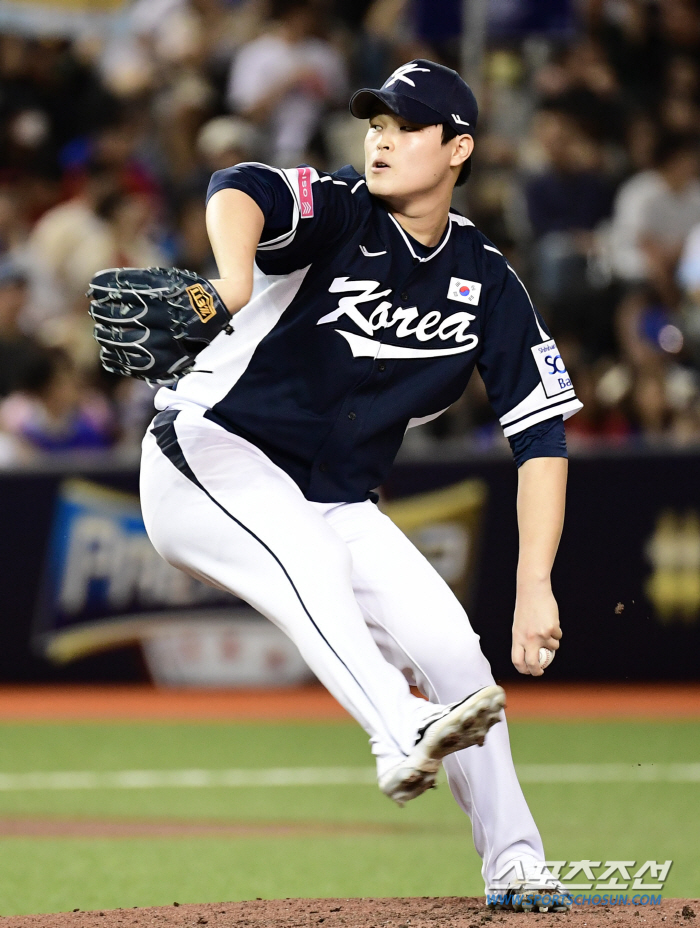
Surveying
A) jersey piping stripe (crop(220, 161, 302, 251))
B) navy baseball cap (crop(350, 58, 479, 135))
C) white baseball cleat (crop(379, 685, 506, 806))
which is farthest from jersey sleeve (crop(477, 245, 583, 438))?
white baseball cleat (crop(379, 685, 506, 806))

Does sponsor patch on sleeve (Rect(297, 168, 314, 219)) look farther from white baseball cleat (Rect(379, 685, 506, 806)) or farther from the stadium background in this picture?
the stadium background

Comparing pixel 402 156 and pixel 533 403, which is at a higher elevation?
pixel 402 156

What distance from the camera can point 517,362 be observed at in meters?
4.12

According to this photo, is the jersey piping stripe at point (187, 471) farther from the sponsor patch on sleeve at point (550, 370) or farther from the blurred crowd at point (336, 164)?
the blurred crowd at point (336, 164)

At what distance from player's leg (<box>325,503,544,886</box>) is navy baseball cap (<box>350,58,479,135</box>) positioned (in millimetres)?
1088

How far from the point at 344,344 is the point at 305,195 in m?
0.42

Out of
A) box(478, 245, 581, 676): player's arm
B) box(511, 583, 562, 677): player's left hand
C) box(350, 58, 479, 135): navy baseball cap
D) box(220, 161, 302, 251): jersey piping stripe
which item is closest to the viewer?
box(220, 161, 302, 251): jersey piping stripe

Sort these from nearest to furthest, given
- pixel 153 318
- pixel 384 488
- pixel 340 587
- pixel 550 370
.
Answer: pixel 153 318, pixel 340 587, pixel 550 370, pixel 384 488

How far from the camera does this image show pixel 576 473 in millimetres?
9352

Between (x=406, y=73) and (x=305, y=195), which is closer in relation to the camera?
(x=305, y=195)

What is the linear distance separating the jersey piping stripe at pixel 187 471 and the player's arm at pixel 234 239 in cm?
59

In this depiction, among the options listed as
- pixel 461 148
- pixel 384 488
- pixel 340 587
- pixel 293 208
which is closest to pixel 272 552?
pixel 340 587

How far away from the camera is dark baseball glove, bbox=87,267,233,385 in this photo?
3.19 metres

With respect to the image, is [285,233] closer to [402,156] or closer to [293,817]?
[402,156]
